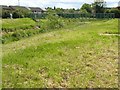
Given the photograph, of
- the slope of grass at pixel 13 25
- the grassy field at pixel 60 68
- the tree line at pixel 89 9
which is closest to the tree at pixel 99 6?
the tree line at pixel 89 9

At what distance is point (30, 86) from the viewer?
16.9ft

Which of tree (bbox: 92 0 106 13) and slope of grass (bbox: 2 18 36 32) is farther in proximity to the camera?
tree (bbox: 92 0 106 13)

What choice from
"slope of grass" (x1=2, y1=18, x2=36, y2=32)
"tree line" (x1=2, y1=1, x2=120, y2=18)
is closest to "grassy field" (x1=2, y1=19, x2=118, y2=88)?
"slope of grass" (x1=2, y1=18, x2=36, y2=32)

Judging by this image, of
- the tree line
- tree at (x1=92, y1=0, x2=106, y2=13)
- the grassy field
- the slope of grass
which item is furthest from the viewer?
tree at (x1=92, y1=0, x2=106, y2=13)

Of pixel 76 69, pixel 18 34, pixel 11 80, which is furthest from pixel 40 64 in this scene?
pixel 18 34

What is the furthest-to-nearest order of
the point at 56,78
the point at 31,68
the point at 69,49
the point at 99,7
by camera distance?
the point at 99,7, the point at 69,49, the point at 31,68, the point at 56,78

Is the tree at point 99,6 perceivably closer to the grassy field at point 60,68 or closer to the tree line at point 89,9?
the tree line at point 89,9

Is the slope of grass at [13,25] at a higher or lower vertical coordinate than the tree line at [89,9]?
lower

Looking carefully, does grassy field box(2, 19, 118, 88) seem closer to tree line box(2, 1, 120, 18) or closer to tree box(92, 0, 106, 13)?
tree line box(2, 1, 120, 18)

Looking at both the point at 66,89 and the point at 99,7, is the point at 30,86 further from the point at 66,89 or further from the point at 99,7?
the point at 99,7

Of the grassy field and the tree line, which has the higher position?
the tree line

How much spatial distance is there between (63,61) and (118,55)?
6.56 ft

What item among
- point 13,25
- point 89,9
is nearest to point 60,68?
point 13,25

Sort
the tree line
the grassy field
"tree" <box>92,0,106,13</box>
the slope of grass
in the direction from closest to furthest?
the grassy field → the slope of grass → the tree line → "tree" <box>92,0,106,13</box>
